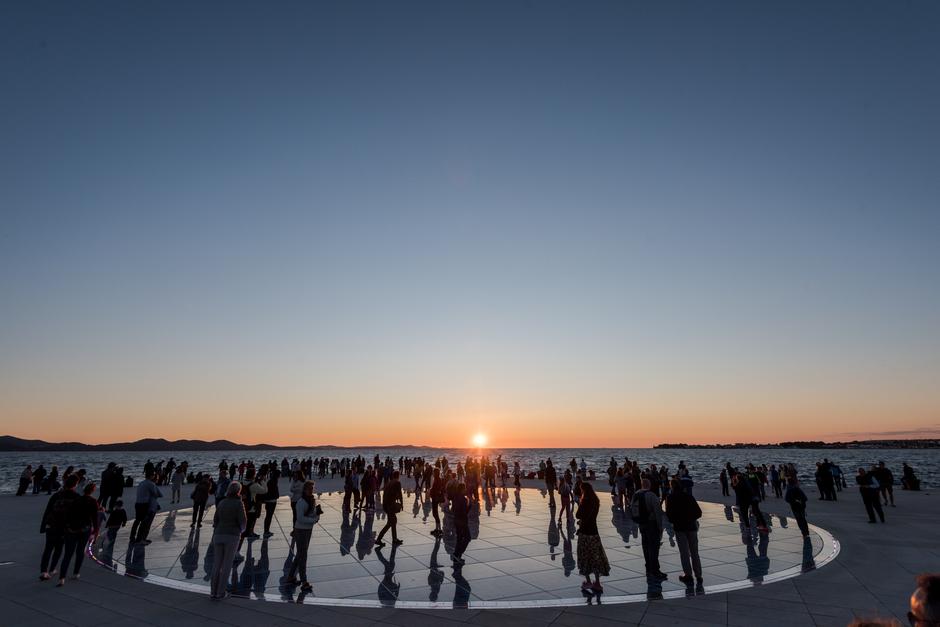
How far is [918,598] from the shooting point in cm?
224

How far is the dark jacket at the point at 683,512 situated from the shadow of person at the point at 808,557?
115 inches

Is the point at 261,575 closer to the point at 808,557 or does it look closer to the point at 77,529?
the point at 77,529

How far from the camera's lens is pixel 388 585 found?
9375 millimetres

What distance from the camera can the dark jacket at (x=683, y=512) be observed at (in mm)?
9375

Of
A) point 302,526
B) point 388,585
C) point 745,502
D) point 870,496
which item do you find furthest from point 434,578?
point 870,496

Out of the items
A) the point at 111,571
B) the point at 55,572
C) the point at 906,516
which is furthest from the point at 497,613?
the point at 906,516

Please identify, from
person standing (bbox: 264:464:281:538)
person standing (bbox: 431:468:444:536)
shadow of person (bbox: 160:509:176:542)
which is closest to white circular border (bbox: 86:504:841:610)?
shadow of person (bbox: 160:509:176:542)

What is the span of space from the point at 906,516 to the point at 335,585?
20.0 meters

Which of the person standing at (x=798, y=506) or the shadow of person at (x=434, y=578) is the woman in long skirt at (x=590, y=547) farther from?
the person standing at (x=798, y=506)

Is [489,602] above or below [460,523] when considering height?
below

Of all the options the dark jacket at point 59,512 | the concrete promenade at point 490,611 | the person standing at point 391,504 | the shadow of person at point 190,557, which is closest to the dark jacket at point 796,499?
the concrete promenade at point 490,611

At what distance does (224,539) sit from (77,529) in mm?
3303

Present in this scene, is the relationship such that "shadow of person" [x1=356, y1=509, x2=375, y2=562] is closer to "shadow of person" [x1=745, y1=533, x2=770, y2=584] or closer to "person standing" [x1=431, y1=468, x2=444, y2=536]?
"person standing" [x1=431, y1=468, x2=444, y2=536]

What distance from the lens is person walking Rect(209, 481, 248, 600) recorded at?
8.45 m
